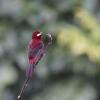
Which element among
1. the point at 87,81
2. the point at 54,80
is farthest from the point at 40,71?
the point at 87,81

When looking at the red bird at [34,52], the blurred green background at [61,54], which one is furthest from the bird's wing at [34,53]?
the blurred green background at [61,54]

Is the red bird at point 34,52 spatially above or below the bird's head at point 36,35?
below

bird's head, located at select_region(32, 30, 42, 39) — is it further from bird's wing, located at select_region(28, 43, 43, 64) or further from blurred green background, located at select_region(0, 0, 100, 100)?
blurred green background, located at select_region(0, 0, 100, 100)

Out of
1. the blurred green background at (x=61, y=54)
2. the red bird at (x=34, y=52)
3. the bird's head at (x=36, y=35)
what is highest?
the bird's head at (x=36, y=35)

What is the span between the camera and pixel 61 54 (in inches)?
136

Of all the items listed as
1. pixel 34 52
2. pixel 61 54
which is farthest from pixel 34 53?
pixel 61 54

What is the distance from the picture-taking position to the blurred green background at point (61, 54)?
310 centimetres

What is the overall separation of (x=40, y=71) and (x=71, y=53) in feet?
0.99

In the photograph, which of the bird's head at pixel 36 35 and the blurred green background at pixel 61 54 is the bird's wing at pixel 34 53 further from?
the blurred green background at pixel 61 54

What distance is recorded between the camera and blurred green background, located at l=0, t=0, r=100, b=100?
3102 millimetres

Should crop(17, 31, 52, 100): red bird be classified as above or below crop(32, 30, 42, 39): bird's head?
below

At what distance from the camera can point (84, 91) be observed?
11.3 ft

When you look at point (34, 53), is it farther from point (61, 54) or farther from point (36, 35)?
point (61, 54)

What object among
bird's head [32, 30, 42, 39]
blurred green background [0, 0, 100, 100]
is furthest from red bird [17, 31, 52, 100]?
blurred green background [0, 0, 100, 100]
